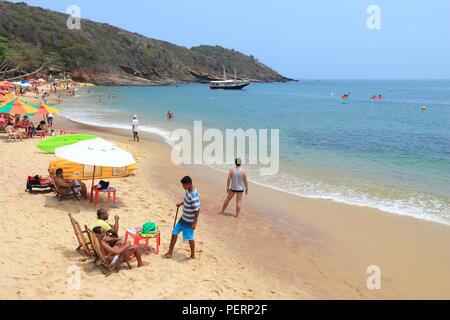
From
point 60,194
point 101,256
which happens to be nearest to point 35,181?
point 60,194

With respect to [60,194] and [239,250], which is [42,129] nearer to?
[60,194]

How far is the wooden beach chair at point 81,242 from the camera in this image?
21.5 feet

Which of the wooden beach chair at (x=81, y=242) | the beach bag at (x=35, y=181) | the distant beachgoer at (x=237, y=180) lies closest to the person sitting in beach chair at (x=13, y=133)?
the beach bag at (x=35, y=181)

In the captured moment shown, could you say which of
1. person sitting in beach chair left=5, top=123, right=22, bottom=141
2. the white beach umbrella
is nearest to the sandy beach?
the white beach umbrella

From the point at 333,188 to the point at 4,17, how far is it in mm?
103778

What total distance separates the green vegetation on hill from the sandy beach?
56.6 metres

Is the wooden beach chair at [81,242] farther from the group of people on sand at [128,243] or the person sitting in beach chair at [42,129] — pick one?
the person sitting in beach chair at [42,129]

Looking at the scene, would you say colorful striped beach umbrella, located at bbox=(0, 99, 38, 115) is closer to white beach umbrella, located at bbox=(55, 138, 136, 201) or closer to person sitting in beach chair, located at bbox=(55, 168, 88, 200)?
person sitting in beach chair, located at bbox=(55, 168, 88, 200)

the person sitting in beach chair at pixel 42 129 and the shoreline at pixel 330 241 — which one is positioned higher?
the person sitting in beach chair at pixel 42 129

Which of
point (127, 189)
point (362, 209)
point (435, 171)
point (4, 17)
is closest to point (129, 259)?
point (127, 189)

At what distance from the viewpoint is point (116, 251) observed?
6203 millimetres

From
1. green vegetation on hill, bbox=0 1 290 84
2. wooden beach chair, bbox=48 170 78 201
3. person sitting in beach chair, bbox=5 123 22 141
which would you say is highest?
green vegetation on hill, bbox=0 1 290 84

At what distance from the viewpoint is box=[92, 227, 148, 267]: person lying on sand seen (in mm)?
6172

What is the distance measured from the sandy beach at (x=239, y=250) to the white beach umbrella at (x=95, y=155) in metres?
1.20
